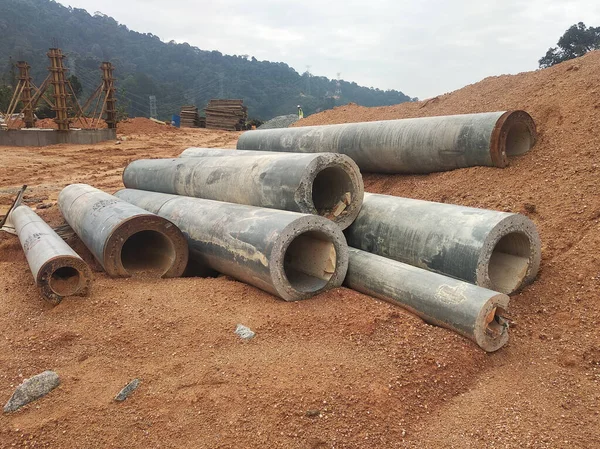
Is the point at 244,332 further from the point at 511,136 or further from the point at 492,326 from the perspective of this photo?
the point at 511,136

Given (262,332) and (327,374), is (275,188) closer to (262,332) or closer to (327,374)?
(262,332)

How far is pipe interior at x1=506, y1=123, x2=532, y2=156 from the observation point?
6887 millimetres

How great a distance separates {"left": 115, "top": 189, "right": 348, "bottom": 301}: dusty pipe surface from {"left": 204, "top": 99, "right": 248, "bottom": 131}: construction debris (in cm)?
2510

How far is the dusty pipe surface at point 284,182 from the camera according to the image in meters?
5.02

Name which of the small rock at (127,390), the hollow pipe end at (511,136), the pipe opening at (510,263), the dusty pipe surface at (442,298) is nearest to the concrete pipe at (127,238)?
the small rock at (127,390)

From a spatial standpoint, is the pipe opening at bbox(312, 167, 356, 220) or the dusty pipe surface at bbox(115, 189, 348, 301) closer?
the dusty pipe surface at bbox(115, 189, 348, 301)

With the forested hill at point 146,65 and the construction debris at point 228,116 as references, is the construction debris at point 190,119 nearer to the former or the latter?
the construction debris at point 228,116

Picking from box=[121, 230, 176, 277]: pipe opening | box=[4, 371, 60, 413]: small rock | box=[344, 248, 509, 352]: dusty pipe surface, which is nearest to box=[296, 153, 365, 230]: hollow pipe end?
box=[344, 248, 509, 352]: dusty pipe surface


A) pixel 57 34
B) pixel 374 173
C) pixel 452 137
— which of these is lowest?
pixel 374 173

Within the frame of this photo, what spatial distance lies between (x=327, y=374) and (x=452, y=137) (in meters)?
4.73

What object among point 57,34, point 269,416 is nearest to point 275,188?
point 269,416

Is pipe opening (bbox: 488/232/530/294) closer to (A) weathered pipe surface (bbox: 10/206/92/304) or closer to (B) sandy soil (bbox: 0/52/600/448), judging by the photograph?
(B) sandy soil (bbox: 0/52/600/448)

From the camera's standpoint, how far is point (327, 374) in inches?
134

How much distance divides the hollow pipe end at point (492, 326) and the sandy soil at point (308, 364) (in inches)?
3.9
